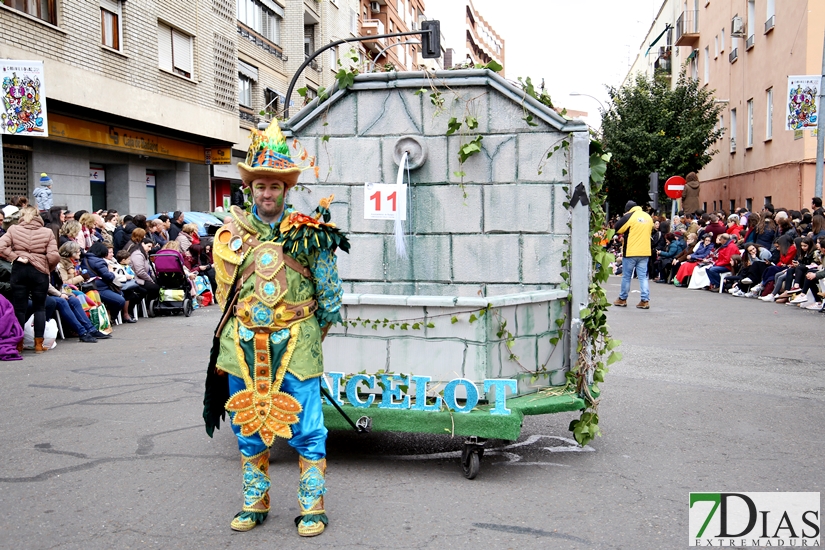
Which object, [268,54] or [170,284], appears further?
[268,54]

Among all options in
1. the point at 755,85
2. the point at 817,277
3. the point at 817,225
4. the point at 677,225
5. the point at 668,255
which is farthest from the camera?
the point at 755,85

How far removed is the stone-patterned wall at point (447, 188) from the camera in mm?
6156

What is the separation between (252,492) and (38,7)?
16.4m

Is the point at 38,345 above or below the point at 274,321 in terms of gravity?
below

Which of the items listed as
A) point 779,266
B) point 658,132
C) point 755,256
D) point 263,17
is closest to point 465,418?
point 779,266

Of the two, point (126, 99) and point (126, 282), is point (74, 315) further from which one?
point (126, 99)

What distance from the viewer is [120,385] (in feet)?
28.1

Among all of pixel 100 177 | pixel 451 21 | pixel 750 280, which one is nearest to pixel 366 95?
pixel 750 280

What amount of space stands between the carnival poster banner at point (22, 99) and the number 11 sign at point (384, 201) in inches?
283

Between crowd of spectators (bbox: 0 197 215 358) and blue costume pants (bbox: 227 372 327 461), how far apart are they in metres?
7.41

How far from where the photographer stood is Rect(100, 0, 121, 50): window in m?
20.3

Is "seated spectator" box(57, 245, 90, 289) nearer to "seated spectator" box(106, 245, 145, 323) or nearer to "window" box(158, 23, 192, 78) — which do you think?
"seated spectator" box(106, 245, 145, 323)

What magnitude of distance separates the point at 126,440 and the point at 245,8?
27.6 meters

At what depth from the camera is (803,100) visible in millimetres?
20406
